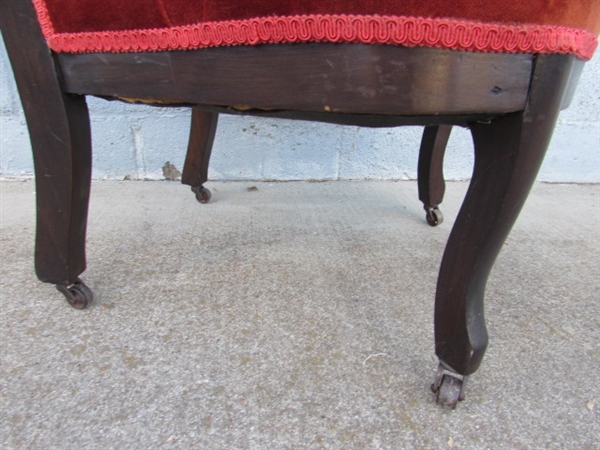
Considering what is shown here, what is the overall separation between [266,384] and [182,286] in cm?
41

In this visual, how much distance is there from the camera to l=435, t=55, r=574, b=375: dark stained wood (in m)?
0.57

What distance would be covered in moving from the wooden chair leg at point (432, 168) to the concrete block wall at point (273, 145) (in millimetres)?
611

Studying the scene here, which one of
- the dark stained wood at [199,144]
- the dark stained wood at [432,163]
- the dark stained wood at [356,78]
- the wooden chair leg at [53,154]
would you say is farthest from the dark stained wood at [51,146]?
the dark stained wood at [432,163]

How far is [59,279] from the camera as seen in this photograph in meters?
0.94

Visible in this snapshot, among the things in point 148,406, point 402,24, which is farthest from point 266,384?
point 402,24

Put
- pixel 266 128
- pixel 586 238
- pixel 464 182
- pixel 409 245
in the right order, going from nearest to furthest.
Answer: pixel 409 245, pixel 586 238, pixel 266 128, pixel 464 182

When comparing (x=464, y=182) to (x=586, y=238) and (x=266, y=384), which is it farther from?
(x=266, y=384)

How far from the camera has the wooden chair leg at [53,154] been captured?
773 millimetres

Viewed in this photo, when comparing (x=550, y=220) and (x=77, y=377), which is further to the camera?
(x=550, y=220)

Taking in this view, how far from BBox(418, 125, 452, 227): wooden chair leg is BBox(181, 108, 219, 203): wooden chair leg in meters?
0.70

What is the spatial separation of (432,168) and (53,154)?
1071 mm

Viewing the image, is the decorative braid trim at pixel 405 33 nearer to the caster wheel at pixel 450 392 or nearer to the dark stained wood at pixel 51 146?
the dark stained wood at pixel 51 146

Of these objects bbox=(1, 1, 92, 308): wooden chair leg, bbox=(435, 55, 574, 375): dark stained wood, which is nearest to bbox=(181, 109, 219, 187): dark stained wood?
bbox=(1, 1, 92, 308): wooden chair leg

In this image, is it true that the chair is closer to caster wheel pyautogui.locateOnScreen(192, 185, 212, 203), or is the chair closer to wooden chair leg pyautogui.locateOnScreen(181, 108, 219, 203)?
wooden chair leg pyautogui.locateOnScreen(181, 108, 219, 203)
